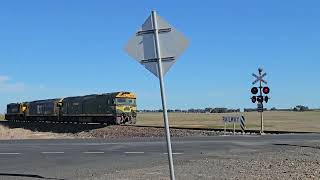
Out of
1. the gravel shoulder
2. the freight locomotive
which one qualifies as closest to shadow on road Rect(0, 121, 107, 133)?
the freight locomotive

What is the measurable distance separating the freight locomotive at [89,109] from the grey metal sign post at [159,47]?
46659 mm

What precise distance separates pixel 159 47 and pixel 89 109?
174 ft

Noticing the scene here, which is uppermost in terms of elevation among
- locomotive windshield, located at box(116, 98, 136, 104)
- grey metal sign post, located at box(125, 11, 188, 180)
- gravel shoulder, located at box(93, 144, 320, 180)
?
locomotive windshield, located at box(116, 98, 136, 104)

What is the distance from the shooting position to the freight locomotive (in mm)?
57625

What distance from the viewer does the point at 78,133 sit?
56938 millimetres

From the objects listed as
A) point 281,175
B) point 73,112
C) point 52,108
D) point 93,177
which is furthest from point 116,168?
point 52,108

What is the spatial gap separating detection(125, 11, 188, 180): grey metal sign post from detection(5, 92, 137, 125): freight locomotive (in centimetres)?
4666

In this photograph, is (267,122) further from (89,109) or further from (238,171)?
(238,171)

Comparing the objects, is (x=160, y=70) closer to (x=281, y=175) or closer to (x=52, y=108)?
(x=281, y=175)

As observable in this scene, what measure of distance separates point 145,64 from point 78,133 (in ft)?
156

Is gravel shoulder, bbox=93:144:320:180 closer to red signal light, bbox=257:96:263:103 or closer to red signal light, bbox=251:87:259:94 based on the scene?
red signal light, bbox=251:87:259:94

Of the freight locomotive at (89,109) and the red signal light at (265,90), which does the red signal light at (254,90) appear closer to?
the red signal light at (265,90)

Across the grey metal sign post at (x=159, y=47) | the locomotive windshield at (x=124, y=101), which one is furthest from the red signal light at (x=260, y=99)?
the grey metal sign post at (x=159, y=47)

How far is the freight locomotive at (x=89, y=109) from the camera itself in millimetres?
57625
